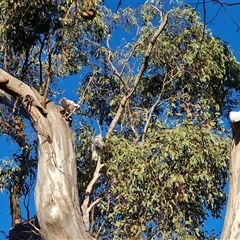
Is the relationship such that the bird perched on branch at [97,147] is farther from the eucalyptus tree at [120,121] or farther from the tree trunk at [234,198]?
the tree trunk at [234,198]

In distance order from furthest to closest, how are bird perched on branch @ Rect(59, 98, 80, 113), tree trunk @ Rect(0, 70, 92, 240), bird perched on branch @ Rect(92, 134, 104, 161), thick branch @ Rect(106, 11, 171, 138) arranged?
thick branch @ Rect(106, 11, 171, 138) < bird perched on branch @ Rect(92, 134, 104, 161) < bird perched on branch @ Rect(59, 98, 80, 113) < tree trunk @ Rect(0, 70, 92, 240)

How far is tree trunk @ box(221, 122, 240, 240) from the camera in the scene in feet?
7.67

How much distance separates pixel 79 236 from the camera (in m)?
3.33

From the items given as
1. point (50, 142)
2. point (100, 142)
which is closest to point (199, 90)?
point (100, 142)

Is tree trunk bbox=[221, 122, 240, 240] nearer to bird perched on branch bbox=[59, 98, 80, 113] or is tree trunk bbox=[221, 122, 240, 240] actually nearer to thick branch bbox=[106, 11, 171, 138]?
bird perched on branch bbox=[59, 98, 80, 113]

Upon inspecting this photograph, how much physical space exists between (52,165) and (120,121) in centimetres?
309

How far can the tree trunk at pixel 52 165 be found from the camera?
131 inches

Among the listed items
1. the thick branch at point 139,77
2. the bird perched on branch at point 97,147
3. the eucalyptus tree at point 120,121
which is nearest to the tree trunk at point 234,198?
the eucalyptus tree at point 120,121

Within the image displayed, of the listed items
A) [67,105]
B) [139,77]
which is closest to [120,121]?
[139,77]

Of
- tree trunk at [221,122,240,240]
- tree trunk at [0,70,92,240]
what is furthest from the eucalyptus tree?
tree trunk at [221,122,240,240]

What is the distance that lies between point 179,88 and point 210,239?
1976 mm

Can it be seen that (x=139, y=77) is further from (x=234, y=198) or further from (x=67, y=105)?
(x=234, y=198)

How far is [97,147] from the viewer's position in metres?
5.60

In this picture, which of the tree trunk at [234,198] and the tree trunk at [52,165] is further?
the tree trunk at [52,165]
